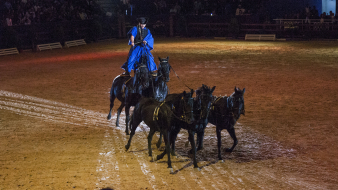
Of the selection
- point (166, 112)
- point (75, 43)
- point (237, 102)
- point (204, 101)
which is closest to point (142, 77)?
point (166, 112)

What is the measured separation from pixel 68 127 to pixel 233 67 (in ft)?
35.0

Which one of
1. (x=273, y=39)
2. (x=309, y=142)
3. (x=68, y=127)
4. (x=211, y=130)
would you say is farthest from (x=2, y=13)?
(x=309, y=142)

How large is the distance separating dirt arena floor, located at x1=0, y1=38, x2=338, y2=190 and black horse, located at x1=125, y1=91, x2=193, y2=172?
688 millimetres

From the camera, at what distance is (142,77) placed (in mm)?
8797

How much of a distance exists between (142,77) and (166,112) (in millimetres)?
1974

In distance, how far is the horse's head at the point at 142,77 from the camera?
8724mm

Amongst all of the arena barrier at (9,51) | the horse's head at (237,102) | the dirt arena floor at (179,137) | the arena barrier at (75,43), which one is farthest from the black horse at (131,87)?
the arena barrier at (75,43)

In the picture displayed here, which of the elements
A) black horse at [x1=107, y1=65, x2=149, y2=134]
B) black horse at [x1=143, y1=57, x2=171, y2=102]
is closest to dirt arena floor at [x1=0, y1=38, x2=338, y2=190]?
black horse at [x1=107, y1=65, x2=149, y2=134]

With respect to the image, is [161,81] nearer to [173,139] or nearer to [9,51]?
[173,139]

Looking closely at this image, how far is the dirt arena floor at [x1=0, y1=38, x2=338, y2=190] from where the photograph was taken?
21.6ft

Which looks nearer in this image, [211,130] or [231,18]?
[211,130]

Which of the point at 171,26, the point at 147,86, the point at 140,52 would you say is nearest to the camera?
the point at 147,86

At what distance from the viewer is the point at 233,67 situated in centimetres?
1883

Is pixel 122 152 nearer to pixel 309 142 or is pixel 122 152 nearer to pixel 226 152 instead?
pixel 226 152
